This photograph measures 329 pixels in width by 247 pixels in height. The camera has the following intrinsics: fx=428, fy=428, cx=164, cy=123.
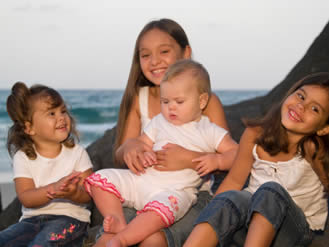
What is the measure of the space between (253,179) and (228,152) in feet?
0.84

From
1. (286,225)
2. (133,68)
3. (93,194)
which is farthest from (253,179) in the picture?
(133,68)

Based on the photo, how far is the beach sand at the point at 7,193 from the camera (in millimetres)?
6979

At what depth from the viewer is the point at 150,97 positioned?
139 inches

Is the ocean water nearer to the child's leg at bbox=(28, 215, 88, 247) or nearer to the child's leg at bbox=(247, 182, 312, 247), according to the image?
the child's leg at bbox=(28, 215, 88, 247)

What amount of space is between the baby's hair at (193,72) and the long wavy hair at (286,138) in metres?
0.50

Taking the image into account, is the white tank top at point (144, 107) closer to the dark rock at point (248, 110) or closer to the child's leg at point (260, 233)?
the dark rock at point (248, 110)

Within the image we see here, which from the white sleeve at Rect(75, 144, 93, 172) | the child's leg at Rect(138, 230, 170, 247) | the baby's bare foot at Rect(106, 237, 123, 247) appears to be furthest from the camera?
the white sleeve at Rect(75, 144, 93, 172)

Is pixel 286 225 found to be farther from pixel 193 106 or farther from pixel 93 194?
pixel 93 194

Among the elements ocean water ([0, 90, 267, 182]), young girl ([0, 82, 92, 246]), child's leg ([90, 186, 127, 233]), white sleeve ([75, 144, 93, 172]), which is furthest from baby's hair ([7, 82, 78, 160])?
ocean water ([0, 90, 267, 182])

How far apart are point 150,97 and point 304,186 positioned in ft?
4.80

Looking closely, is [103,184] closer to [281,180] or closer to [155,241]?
[155,241]

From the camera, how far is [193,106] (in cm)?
293

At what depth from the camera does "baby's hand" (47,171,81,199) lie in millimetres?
2814

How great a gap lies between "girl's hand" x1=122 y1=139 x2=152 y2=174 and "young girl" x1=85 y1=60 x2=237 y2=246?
40 millimetres
